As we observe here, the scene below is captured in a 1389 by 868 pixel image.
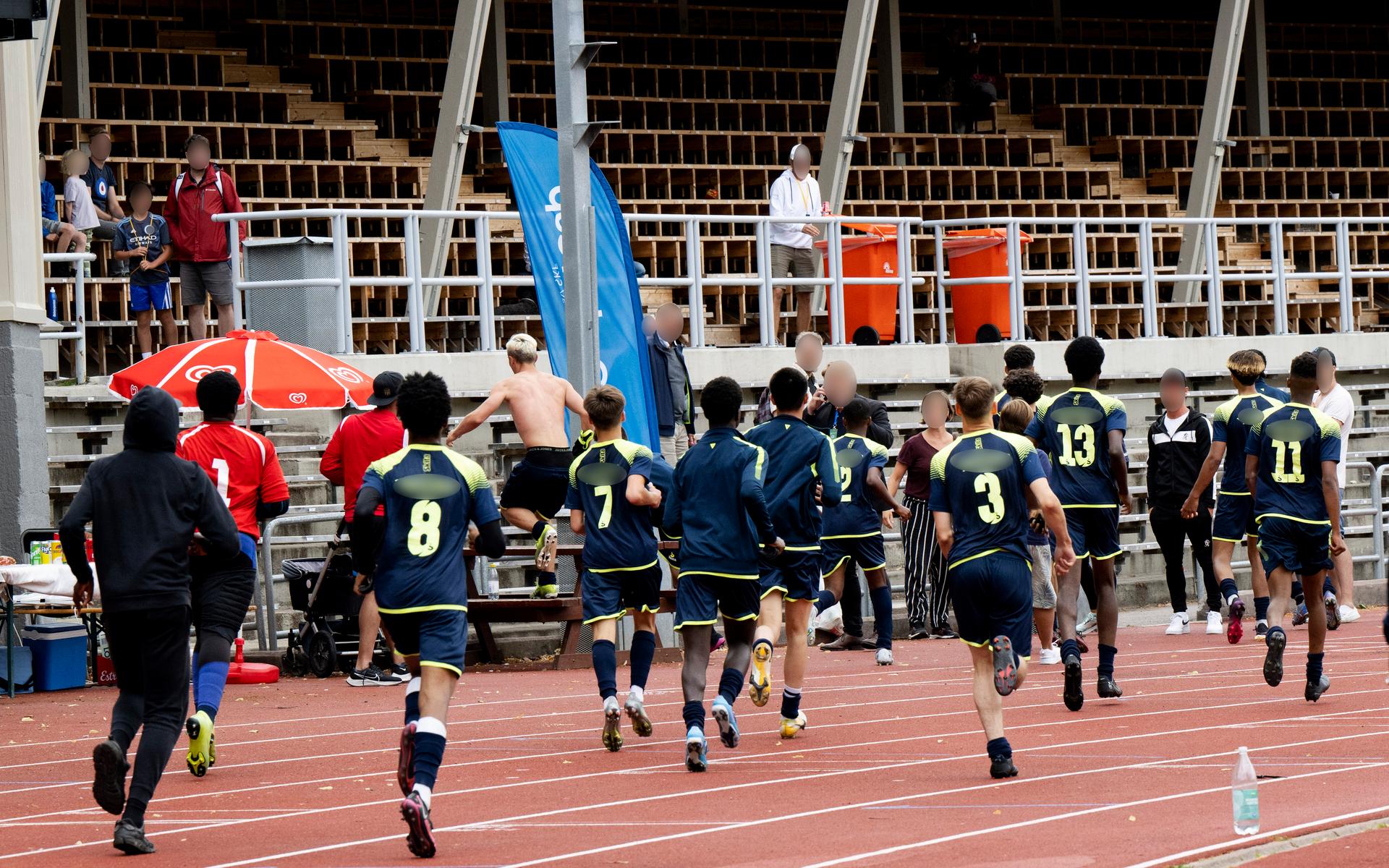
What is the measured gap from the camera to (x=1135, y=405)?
21438 mm

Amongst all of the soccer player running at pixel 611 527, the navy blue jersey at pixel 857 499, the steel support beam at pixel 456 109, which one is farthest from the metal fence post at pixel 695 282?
the soccer player running at pixel 611 527

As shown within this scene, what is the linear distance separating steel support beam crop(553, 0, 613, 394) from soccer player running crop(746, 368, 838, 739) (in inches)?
133

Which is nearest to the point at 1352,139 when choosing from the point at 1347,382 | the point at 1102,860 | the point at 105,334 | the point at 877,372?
the point at 1347,382

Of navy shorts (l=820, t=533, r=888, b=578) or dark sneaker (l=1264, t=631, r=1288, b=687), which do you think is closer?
dark sneaker (l=1264, t=631, r=1288, b=687)

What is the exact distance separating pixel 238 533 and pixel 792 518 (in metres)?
2.85

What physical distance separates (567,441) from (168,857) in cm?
665

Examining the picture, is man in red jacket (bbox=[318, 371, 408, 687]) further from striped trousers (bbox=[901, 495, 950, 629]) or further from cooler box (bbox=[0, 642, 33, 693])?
striped trousers (bbox=[901, 495, 950, 629])

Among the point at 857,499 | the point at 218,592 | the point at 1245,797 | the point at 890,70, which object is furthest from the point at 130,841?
the point at 890,70

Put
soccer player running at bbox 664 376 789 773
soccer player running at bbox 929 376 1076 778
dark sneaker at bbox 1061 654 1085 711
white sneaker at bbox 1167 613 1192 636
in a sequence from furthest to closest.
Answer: white sneaker at bbox 1167 613 1192 636
dark sneaker at bbox 1061 654 1085 711
soccer player running at bbox 664 376 789 773
soccer player running at bbox 929 376 1076 778

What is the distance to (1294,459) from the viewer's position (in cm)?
1138

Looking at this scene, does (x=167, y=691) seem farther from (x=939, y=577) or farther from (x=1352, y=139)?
(x=1352, y=139)

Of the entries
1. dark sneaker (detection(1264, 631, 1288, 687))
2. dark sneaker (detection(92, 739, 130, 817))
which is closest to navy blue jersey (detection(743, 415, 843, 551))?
dark sneaker (detection(1264, 631, 1288, 687))

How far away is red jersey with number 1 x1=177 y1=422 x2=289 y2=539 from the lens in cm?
1047

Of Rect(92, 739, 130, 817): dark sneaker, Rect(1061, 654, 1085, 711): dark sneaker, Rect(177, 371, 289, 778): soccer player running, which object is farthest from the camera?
Rect(1061, 654, 1085, 711): dark sneaker
